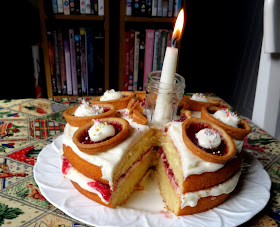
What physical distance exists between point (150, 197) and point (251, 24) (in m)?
2.11

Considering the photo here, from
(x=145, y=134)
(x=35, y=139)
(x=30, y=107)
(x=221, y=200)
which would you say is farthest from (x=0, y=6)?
(x=221, y=200)

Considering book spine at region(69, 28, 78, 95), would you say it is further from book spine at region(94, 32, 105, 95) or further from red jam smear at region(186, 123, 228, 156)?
red jam smear at region(186, 123, 228, 156)

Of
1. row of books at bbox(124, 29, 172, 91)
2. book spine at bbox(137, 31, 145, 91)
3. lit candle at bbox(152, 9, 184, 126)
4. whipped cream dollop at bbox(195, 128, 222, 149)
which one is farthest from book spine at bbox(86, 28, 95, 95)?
whipped cream dollop at bbox(195, 128, 222, 149)

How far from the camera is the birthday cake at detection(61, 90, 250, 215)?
123cm

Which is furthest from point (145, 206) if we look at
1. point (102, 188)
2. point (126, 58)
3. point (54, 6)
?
point (54, 6)

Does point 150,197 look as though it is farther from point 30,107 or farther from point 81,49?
point 81,49

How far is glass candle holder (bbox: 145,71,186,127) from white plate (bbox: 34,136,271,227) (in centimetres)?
39

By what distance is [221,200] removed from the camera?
1.30 m

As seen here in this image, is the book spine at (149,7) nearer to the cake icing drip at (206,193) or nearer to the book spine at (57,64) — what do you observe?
the book spine at (57,64)

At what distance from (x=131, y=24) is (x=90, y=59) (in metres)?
0.60

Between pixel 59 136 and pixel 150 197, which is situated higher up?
pixel 59 136

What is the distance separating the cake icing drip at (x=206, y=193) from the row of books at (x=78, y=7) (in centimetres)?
222

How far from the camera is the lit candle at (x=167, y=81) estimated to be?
1395 millimetres

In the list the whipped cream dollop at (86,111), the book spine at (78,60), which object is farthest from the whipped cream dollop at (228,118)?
the book spine at (78,60)
